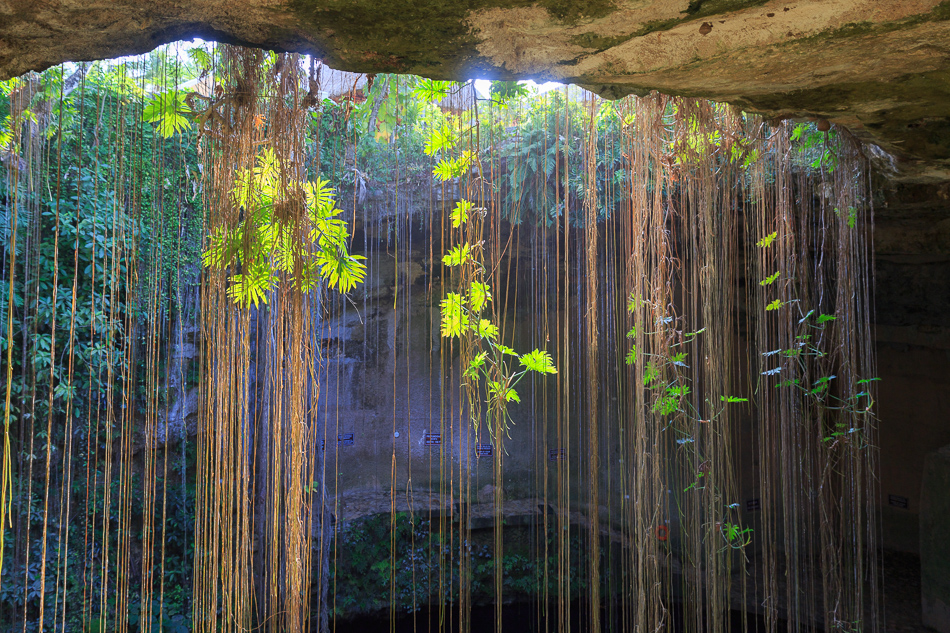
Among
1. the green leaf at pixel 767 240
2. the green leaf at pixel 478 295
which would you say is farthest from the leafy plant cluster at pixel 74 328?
the green leaf at pixel 767 240

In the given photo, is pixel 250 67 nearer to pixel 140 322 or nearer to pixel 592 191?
pixel 592 191

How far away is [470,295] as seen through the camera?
1.98m

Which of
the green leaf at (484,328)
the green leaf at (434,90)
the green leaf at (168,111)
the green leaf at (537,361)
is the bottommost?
the green leaf at (537,361)

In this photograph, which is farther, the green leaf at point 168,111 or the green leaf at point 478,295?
the green leaf at point 478,295

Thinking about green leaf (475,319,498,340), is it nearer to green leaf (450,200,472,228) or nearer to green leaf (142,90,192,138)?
green leaf (450,200,472,228)

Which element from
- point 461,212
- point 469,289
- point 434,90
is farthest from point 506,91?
point 469,289

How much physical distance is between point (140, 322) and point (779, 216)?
12.6 feet

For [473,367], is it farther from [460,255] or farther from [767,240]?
[767,240]

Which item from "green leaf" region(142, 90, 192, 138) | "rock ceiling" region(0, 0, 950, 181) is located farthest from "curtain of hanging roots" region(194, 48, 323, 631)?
"rock ceiling" region(0, 0, 950, 181)

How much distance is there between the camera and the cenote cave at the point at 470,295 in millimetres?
1058

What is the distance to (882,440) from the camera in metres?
5.43

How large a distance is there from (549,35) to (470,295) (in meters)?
1.10

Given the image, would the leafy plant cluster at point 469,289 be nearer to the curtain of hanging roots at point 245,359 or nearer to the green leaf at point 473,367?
the green leaf at point 473,367

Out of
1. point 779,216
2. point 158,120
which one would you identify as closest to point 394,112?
point 158,120
